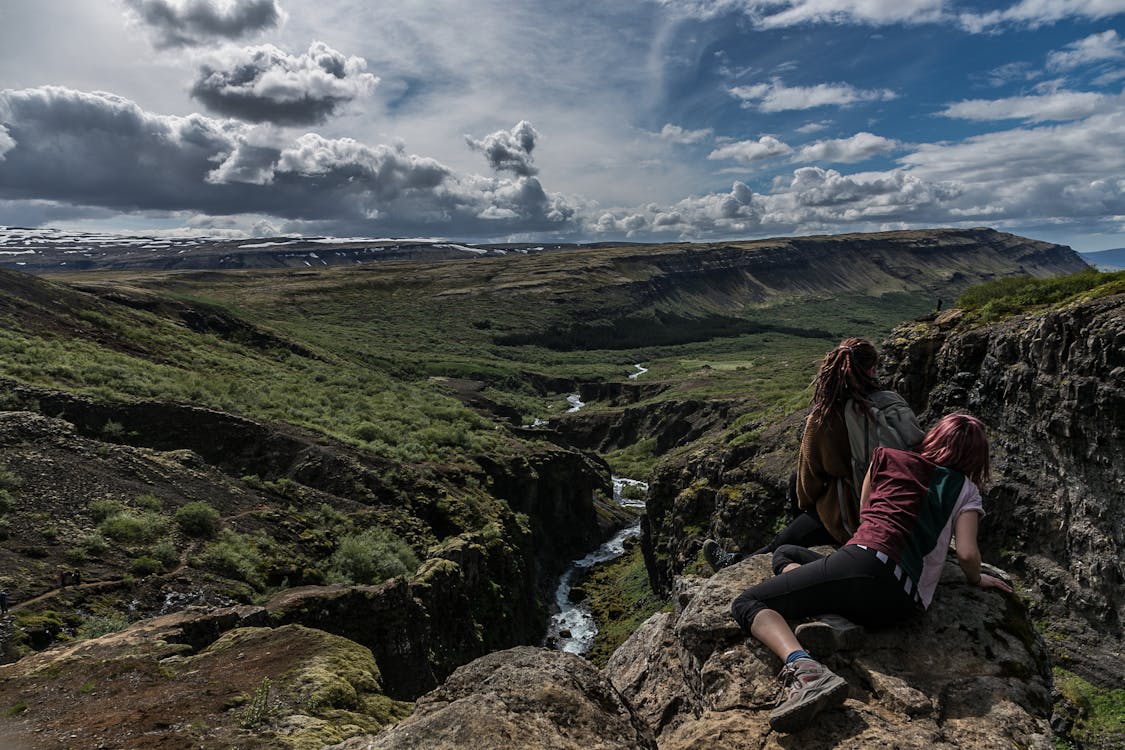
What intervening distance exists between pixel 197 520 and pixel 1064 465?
3418 centimetres

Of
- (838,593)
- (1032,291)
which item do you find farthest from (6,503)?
(1032,291)

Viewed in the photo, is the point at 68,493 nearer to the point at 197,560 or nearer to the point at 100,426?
the point at 197,560

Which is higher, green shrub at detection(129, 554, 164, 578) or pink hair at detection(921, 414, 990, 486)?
pink hair at detection(921, 414, 990, 486)

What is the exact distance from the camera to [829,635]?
251 inches

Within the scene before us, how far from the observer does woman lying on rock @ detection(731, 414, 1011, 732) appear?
19.9 ft

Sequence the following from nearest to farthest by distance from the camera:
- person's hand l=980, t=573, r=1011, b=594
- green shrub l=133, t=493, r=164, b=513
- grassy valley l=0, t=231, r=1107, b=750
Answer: person's hand l=980, t=573, r=1011, b=594 → grassy valley l=0, t=231, r=1107, b=750 → green shrub l=133, t=493, r=164, b=513

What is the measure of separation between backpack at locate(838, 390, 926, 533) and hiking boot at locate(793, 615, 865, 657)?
5.20ft

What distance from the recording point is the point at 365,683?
1303 cm

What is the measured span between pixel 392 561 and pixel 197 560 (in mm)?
8807

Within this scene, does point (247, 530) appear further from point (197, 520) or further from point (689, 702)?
point (689, 702)

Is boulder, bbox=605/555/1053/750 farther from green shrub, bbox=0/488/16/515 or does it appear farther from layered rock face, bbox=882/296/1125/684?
green shrub, bbox=0/488/16/515

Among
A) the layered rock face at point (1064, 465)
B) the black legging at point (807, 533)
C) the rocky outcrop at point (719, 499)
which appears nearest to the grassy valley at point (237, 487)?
the rocky outcrop at point (719, 499)

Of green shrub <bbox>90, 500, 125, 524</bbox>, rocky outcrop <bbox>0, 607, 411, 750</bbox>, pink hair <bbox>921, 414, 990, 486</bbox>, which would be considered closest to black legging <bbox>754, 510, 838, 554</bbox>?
pink hair <bbox>921, 414, 990, 486</bbox>

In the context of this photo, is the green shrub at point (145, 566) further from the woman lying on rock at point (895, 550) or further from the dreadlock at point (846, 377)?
the dreadlock at point (846, 377)
